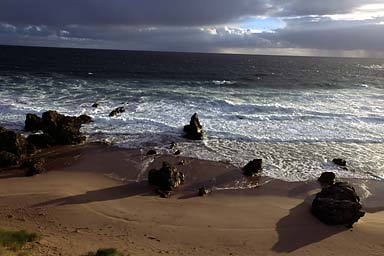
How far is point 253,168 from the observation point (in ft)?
68.0

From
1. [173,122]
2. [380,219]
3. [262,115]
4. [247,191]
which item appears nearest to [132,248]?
[247,191]

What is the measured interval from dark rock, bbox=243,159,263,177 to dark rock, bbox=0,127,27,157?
39.9 ft

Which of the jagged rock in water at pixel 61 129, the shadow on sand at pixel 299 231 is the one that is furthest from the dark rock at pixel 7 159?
the shadow on sand at pixel 299 231

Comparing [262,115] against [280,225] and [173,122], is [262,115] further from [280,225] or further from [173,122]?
[280,225]

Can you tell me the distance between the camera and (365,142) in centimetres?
2766

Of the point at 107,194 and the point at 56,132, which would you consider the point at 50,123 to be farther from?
the point at 107,194

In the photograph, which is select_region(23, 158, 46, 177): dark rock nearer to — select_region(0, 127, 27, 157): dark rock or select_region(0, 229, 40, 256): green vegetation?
select_region(0, 127, 27, 157): dark rock

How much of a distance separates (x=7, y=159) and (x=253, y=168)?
1255 centimetres

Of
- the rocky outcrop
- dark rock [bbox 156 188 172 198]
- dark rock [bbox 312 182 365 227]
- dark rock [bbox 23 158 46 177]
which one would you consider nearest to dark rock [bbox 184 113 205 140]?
the rocky outcrop

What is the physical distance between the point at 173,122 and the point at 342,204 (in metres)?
17.5

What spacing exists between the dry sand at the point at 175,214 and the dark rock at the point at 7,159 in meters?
0.70

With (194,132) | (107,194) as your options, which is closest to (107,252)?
(107,194)

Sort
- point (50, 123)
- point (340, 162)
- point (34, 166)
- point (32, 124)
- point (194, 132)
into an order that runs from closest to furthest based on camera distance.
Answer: point (34, 166), point (340, 162), point (50, 123), point (194, 132), point (32, 124)

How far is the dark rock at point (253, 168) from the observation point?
67.8 feet
